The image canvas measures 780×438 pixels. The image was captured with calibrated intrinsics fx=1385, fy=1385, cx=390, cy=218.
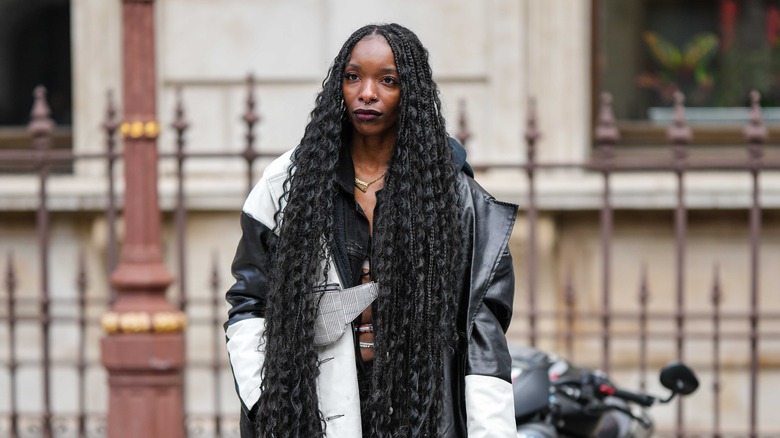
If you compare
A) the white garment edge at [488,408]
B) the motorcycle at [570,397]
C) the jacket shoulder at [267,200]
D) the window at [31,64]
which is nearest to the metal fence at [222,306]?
the window at [31,64]

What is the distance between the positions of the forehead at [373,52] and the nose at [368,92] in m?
0.05

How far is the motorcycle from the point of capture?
429 centimetres

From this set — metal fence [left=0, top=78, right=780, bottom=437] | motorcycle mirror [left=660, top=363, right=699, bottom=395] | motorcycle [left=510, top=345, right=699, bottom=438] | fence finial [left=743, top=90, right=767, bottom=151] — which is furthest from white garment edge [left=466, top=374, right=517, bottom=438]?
fence finial [left=743, top=90, right=767, bottom=151]

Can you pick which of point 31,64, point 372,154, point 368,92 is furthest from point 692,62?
point 368,92

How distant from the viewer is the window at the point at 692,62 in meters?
8.53

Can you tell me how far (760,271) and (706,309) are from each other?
0.38 meters

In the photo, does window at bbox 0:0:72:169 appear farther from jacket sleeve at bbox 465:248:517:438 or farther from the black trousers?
jacket sleeve at bbox 465:248:517:438

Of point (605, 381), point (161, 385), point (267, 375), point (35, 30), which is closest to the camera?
point (267, 375)

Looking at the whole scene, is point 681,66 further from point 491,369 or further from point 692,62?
point 491,369

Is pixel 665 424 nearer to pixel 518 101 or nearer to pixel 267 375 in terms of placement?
pixel 518 101

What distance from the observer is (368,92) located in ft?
10.2

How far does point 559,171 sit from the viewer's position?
8.13m

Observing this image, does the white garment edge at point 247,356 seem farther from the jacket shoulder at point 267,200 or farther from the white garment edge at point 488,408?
the white garment edge at point 488,408

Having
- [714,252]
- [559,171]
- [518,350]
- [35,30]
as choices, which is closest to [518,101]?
[559,171]
